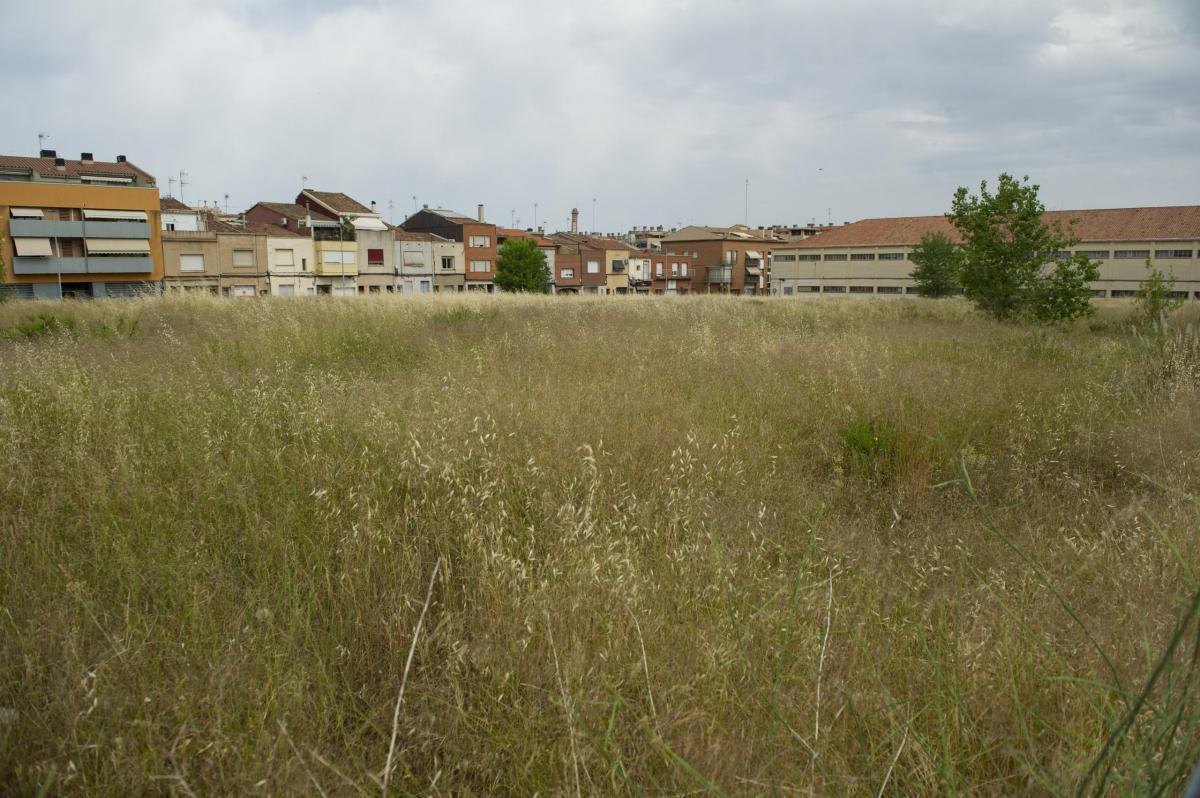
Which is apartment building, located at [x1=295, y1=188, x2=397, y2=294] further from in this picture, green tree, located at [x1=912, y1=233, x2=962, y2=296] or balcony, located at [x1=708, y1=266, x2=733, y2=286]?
A: green tree, located at [x1=912, y1=233, x2=962, y2=296]

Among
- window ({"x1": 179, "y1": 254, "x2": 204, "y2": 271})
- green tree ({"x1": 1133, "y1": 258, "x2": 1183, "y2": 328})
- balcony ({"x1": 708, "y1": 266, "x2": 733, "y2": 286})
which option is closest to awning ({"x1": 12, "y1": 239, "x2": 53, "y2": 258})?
window ({"x1": 179, "y1": 254, "x2": 204, "y2": 271})

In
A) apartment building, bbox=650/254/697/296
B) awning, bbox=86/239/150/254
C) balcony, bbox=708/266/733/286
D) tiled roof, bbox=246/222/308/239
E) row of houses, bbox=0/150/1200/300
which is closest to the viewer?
row of houses, bbox=0/150/1200/300

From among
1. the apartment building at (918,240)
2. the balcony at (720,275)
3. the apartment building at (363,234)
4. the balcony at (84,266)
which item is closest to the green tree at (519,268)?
the apartment building at (363,234)

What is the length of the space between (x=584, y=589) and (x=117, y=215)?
185 ft

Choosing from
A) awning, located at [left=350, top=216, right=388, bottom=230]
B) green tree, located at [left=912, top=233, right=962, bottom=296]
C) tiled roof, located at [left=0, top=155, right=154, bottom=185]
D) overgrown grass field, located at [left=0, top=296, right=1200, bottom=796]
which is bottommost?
overgrown grass field, located at [left=0, top=296, right=1200, bottom=796]

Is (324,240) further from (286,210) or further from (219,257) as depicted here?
(219,257)

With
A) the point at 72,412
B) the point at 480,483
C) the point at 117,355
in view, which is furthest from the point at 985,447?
the point at 117,355

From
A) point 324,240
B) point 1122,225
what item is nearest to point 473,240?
point 324,240

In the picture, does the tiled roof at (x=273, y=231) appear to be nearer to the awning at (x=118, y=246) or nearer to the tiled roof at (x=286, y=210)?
the tiled roof at (x=286, y=210)

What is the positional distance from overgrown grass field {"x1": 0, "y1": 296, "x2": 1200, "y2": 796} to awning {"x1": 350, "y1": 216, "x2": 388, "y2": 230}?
60.9 meters

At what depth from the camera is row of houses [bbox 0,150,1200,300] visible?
4522cm

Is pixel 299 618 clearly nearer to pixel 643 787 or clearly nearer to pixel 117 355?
pixel 643 787

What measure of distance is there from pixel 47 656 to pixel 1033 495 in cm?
483

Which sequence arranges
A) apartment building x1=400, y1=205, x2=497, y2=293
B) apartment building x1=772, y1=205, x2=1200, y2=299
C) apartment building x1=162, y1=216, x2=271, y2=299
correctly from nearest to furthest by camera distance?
apartment building x1=772, y1=205, x2=1200, y2=299, apartment building x1=162, y1=216, x2=271, y2=299, apartment building x1=400, y1=205, x2=497, y2=293
